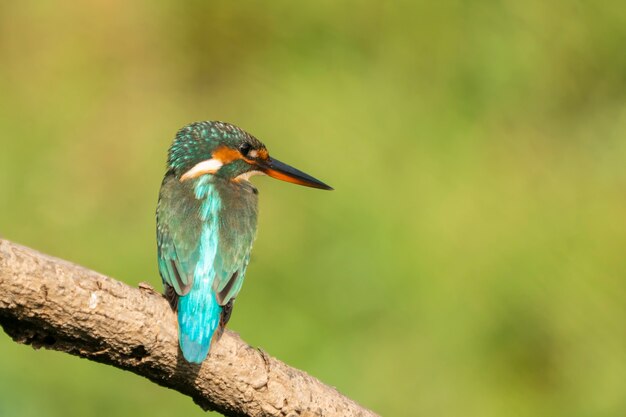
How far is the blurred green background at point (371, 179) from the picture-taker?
16.2 ft

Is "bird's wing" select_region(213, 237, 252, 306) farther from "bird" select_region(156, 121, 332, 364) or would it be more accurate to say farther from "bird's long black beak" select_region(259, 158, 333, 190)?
"bird's long black beak" select_region(259, 158, 333, 190)

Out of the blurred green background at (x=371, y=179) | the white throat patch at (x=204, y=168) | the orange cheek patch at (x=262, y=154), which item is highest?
the orange cheek patch at (x=262, y=154)

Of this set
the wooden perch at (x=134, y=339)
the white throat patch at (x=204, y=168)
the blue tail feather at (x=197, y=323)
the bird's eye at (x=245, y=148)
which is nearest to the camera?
the wooden perch at (x=134, y=339)

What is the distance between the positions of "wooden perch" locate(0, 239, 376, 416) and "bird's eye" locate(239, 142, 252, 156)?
83 cm

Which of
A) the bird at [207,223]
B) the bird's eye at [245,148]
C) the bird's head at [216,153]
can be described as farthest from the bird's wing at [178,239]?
the bird's eye at [245,148]

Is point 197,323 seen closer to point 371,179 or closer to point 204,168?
point 204,168

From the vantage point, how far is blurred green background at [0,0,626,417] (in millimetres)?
4934

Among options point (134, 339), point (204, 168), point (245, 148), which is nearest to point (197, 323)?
point (134, 339)

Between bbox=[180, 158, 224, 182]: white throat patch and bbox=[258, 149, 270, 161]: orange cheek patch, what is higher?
bbox=[258, 149, 270, 161]: orange cheek patch

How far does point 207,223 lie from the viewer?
3.19 meters

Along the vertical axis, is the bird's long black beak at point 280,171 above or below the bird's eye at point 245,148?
below

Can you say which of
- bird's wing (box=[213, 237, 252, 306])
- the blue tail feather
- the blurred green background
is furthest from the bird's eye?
the blurred green background

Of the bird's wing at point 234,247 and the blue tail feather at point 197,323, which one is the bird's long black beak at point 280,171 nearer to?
the bird's wing at point 234,247

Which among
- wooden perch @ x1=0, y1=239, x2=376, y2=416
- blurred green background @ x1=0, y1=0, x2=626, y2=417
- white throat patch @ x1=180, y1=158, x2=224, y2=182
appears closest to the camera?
wooden perch @ x1=0, y1=239, x2=376, y2=416
